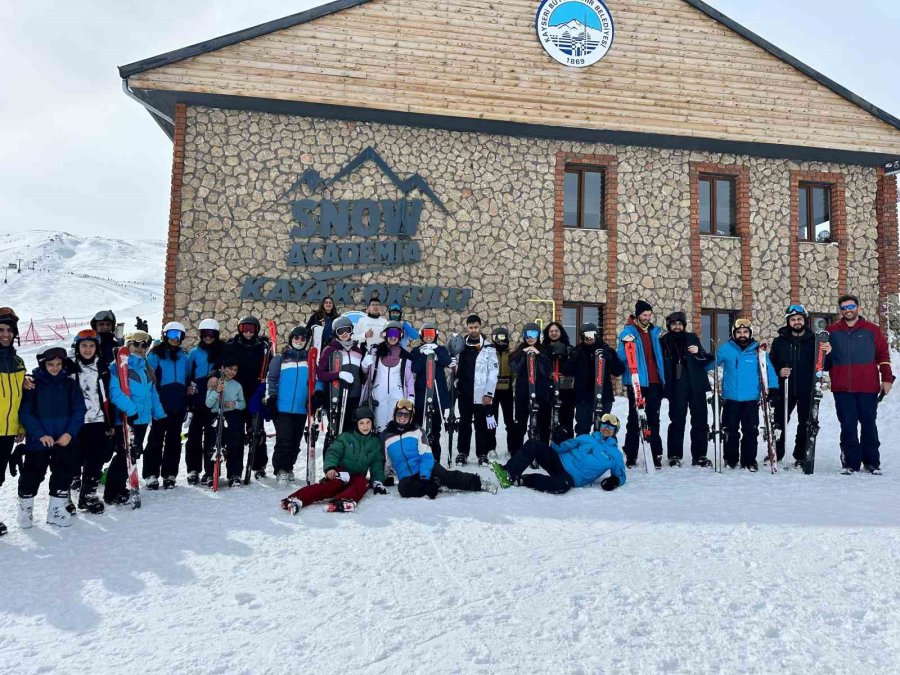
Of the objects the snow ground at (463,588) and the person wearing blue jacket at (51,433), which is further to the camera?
the person wearing blue jacket at (51,433)

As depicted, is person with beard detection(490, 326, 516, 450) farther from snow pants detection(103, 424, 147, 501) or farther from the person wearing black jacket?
snow pants detection(103, 424, 147, 501)

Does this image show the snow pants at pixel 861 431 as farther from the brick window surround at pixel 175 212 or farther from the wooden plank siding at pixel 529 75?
the brick window surround at pixel 175 212

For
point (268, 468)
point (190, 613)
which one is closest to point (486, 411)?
point (268, 468)

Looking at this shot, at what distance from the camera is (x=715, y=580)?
347 centimetres

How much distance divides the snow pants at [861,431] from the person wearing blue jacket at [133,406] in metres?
7.26

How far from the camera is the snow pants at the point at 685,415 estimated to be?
23.8 feet

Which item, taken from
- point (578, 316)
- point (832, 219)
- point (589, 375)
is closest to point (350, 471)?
point (589, 375)

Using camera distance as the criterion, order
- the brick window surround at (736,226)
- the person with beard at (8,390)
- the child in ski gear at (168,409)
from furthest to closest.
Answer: the brick window surround at (736,226)
the child in ski gear at (168,409)
the person with beard at (8,390)

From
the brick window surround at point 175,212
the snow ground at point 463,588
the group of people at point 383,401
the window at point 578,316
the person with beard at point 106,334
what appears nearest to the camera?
the snow ground at point 463,588

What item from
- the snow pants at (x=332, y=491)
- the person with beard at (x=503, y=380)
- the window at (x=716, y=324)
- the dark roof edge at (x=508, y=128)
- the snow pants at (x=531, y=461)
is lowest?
the snow pants at (x=332, y=491)

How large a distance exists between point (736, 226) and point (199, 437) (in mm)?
11536

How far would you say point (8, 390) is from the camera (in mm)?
4691

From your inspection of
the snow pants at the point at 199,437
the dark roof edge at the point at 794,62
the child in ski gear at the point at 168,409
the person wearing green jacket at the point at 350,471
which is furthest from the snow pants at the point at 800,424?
the dark roof edge at the point at 794,62

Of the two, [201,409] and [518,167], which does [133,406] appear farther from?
[518,167]
